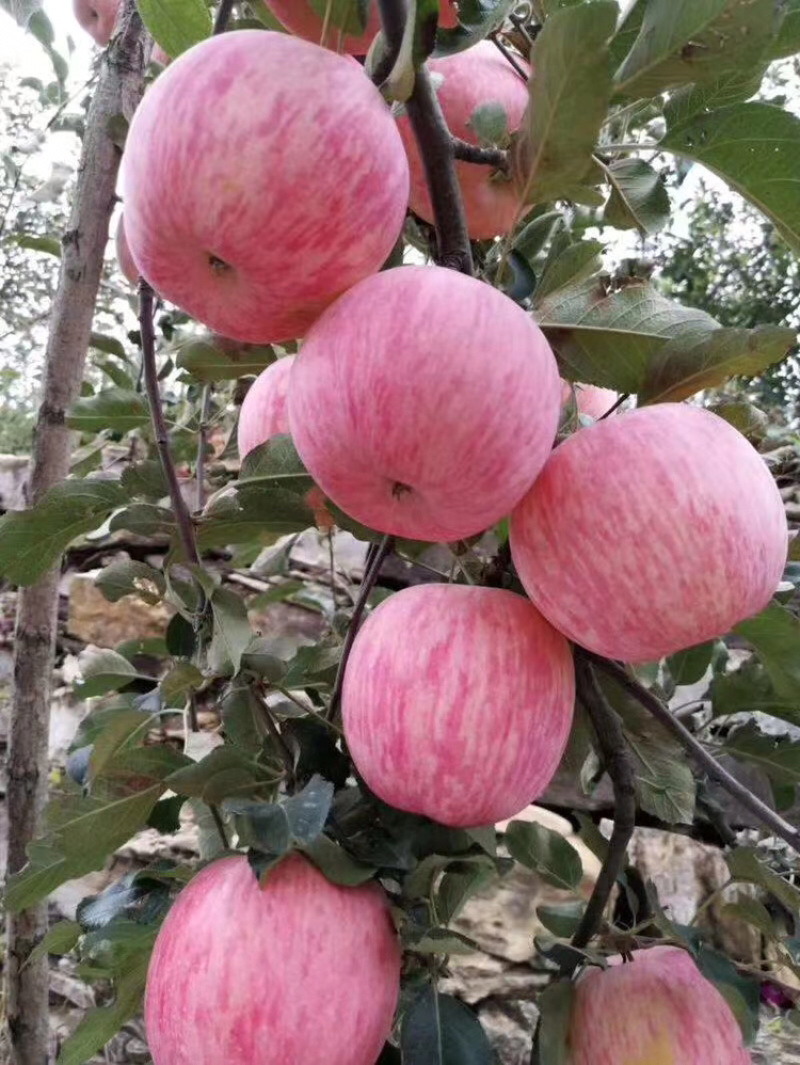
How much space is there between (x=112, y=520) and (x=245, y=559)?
1.30ft

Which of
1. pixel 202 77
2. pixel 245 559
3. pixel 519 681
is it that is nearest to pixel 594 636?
pixel 519 681

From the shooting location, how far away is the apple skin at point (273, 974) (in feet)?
1.71

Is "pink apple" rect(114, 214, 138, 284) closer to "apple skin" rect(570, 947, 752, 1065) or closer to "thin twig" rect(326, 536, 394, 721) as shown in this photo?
"thin twig" rect(326, 536, 394, 721)

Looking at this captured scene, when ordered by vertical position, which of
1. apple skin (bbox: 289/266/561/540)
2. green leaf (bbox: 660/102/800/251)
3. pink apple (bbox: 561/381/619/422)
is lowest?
pink apple (bbox: 561/381/619/422)

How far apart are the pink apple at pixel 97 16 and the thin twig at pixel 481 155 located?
0.93 meters

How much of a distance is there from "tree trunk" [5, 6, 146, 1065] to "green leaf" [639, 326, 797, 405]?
0.53 meters

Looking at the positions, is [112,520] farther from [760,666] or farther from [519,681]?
[760,666]

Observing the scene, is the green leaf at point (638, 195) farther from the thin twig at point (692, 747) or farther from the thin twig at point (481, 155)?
the thin twig at point (692, 747)

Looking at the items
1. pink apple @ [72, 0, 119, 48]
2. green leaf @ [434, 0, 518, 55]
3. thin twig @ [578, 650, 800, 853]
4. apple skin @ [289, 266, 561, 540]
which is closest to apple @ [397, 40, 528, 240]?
green leaf @ [434, 0, 518, 55]

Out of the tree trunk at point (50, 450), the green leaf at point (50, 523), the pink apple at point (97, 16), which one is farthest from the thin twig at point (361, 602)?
the pink apple at point (97, 16)

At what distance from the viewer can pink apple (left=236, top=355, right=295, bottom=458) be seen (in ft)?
2.45

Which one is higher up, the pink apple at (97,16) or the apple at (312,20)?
the apple at (312,20)

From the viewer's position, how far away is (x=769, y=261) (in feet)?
13.7

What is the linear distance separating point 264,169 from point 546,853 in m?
0.64
